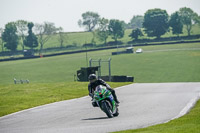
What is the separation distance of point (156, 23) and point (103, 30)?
19483 millimetres

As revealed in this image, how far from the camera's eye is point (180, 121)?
12.4m

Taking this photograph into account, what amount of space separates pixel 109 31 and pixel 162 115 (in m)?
145

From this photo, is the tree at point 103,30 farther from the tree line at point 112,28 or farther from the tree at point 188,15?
the tree at point 188,15

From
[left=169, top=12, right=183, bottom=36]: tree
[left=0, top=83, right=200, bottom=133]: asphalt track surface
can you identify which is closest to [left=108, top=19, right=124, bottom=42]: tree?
[left=169, top=12, right=183, bottom=36]: tree

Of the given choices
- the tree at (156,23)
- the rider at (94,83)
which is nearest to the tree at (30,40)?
the tree at (156,23)

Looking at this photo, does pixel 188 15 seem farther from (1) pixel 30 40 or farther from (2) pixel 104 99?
(2) pixel 104 99

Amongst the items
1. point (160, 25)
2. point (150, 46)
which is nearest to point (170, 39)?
point (150, 46)

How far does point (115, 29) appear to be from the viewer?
521ft

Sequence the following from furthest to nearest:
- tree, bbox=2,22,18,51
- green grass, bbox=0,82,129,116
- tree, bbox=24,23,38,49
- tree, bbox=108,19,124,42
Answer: tree, bbox=108,19,124,42
tree, bbox=24,23,38,49
tree, bbox=2,22,18,51
green grass, bbox=0,82,129,116

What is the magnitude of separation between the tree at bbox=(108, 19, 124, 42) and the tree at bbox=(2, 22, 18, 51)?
115 feet

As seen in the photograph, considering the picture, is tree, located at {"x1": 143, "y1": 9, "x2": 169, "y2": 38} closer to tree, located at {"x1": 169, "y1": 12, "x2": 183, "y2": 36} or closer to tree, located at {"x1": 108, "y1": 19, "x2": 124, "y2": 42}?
tree, located at {"x1": 169, "y1": 12, "x2": 183, "y2": 36}

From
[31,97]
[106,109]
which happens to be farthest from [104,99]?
[31,97]

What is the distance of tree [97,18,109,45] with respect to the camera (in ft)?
503

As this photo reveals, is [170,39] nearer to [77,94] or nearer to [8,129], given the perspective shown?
[77,94]
